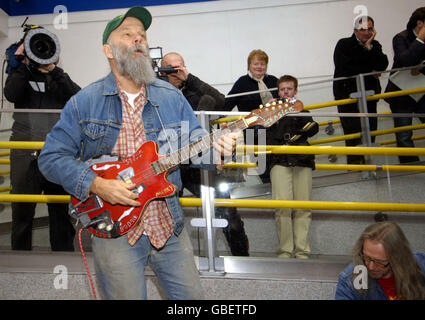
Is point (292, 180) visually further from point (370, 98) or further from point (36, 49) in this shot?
point (36, 49)

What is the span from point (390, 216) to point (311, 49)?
13.9 ft

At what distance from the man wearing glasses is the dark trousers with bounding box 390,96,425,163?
4.06 ft

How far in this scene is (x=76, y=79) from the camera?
284 inches

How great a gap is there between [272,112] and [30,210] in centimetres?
200

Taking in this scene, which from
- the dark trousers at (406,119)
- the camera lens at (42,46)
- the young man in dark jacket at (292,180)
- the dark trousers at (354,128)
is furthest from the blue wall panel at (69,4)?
the young man in dark jacket at (292,180)

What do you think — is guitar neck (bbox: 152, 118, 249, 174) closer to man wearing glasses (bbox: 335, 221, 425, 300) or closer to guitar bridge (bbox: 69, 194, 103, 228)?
guitar bridge (bbox: 69, 194, 103, 228)

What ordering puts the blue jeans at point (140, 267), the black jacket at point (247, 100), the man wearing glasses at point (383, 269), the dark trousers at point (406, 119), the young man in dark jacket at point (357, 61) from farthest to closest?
1. the young man in dark jacket at point (357, 61)
2. the black jacket at point (247, 100)
3. the dark trousers at point (406, 119)
4. the man wearing glasses at point (383, 269)
5. the blue jeans at point (140, 267)

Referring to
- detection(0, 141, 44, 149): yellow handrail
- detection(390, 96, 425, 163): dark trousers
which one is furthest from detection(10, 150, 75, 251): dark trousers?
detection(390, 96, 425, 163): dark trousers

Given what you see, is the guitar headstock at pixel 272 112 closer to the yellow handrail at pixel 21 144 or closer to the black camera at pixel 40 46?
the yellow handrail at pixel 21 144

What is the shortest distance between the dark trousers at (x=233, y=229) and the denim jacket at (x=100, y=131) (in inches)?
37.2

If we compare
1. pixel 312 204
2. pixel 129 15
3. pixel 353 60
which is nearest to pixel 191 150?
pixel 129 15

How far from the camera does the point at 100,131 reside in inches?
83.6

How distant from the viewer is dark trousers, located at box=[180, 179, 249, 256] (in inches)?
124

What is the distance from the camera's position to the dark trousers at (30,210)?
3279mm
